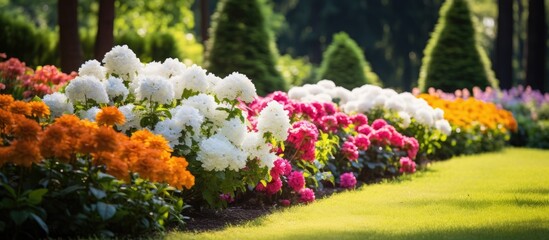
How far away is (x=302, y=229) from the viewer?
6.79 meters

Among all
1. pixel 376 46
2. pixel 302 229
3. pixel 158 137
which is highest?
→ pixel 376 46

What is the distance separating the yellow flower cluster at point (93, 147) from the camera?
19.6 feet

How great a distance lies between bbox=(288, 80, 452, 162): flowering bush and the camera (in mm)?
12453

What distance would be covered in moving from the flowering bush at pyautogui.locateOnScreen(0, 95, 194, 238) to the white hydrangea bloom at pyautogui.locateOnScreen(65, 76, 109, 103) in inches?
30.3

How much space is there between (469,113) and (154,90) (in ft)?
32.3

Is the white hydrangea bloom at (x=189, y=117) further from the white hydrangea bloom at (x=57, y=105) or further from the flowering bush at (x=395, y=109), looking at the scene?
the flowering bush at (x=395, y=109)

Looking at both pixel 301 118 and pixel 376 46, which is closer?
pixel 301 118

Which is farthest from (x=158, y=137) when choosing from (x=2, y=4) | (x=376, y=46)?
(x=376, y=46)

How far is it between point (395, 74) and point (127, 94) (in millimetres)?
45377

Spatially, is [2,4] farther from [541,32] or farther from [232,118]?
[232,118]

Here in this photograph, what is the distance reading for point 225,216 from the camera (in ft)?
25.5

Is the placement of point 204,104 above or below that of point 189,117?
above

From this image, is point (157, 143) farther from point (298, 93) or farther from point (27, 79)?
point (27, 79)

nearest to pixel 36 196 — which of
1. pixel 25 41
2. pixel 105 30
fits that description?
pixel 105 30
